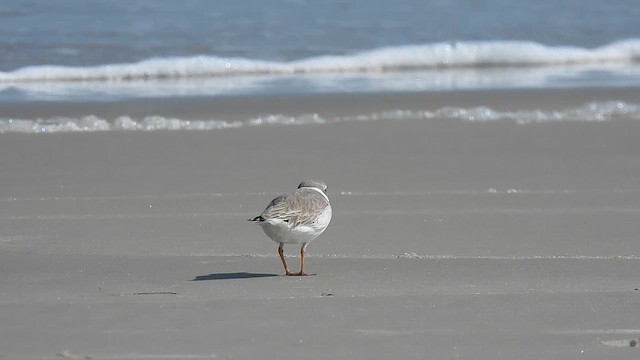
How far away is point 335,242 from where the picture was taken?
748 cm

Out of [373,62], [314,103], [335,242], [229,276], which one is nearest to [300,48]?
[373,62]

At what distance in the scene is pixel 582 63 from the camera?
1806 centimetres

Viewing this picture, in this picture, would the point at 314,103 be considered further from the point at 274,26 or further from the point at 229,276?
the point at 274,26

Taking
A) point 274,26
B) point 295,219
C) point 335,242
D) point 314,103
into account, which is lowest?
point 335,242

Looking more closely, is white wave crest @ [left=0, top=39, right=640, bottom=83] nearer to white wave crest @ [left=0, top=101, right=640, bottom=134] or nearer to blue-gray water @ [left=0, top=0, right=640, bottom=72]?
blue-gray water @ [left=0, top=0, right=640, bottom=72]

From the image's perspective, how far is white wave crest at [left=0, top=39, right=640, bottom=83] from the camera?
656 inches

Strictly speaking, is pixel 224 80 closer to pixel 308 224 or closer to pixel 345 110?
pixel 345 110

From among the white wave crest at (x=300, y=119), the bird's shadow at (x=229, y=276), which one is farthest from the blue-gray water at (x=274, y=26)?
the bird's shadow at (x=229, y=276)

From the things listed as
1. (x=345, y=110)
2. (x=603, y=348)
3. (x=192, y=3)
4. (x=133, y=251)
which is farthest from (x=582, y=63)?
(x=603, y=348)

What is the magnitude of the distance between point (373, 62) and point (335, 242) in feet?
34.2

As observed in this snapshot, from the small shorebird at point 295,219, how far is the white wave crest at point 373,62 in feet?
34.0

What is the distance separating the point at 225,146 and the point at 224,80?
5611 millimetres

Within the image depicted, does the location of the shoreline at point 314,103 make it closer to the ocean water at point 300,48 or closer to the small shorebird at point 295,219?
the ocean water at point 300,48

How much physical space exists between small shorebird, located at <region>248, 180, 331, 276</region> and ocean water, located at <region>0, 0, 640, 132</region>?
5519mm
